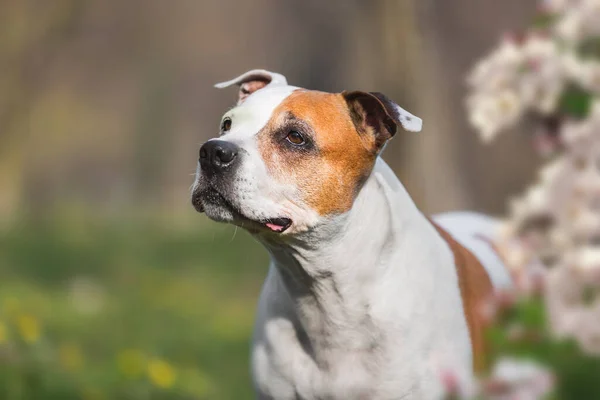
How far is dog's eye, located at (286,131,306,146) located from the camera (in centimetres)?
400

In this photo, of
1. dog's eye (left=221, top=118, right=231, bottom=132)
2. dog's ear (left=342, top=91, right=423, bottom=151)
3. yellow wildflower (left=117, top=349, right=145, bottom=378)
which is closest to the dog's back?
dog's ear (left=342, top=91, right=423, bottom=151)

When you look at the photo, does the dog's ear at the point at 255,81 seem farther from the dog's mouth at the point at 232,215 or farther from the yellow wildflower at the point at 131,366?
the yellow wildflower at the point at 131,366

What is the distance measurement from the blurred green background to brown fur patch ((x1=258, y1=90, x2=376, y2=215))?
2.00m

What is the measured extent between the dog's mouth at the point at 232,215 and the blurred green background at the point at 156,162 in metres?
1.84

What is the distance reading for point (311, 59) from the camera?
→ 1397cm

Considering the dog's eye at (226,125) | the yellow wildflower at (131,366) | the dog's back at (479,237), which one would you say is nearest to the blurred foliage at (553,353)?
the dog's eye at (226,125)

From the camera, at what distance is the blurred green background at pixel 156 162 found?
321 inches

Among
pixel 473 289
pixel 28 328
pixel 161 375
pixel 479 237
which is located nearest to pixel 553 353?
pixel 473 289

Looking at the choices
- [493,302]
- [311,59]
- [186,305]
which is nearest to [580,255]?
[493,302]

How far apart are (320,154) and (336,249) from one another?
393 millimetres

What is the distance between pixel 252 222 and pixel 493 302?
1.61 meters

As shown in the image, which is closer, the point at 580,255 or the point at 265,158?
the point at 580,255

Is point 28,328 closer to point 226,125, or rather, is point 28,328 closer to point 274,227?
point 226,125

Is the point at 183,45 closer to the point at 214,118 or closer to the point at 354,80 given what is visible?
the point at 214,118
